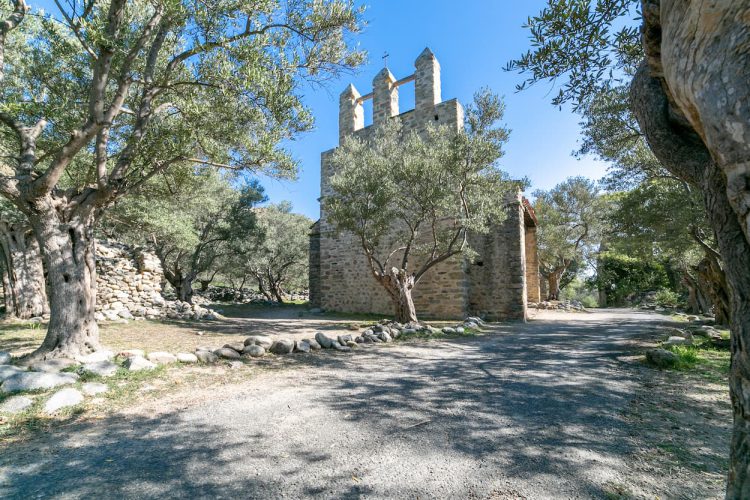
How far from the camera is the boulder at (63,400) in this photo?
3464 millimetres

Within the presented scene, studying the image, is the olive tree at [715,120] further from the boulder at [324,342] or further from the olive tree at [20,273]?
the olive tree at [20,273]

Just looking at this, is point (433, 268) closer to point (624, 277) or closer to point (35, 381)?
point (35, 381)

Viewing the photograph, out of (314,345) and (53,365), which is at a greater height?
(53,365)

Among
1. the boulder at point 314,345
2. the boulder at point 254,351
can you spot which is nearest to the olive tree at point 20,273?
the boulder at point 254,351

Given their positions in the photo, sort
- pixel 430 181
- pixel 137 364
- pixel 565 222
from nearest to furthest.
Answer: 1. pixel 137 364
2. pixel 430 181
3. pixel 565 222

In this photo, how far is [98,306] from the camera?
10.9m

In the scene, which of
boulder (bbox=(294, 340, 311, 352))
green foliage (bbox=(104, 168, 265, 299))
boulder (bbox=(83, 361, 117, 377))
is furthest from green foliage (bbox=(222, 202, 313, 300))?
boulder (bbox=(83, 361, 117, 377))

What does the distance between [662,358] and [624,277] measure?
28381mm

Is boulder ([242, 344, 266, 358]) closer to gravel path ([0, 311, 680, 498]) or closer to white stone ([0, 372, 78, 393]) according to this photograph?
gravel path ([0, 311, 680, 498])

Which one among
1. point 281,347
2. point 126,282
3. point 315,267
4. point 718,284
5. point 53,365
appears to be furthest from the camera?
point 315,267

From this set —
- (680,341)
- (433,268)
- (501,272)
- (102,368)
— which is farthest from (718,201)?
(501,272)

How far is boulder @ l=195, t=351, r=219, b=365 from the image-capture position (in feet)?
18.2

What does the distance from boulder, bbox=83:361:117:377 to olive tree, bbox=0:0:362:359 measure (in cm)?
87

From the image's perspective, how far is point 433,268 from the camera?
46.2ft
